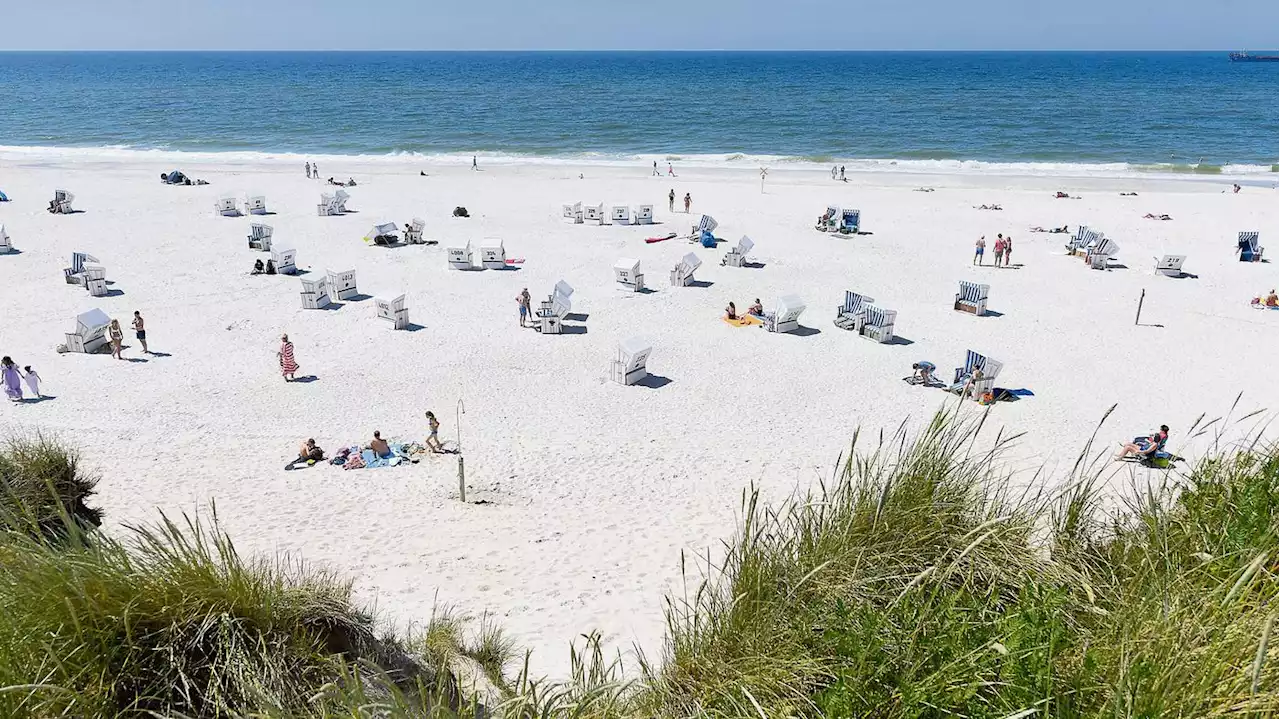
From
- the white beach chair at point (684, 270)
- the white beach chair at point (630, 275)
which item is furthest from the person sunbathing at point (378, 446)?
the white beach chair at point (684, 270)

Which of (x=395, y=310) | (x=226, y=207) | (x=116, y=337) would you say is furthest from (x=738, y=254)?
(x=226, y=207)

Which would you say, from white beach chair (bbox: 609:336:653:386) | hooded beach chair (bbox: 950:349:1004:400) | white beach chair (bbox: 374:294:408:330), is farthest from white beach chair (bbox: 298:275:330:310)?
hooded beach chair (bbox: 950:349:1004:400)

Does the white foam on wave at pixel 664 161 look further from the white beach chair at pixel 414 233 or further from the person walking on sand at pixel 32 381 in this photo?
the person walking on sand at pixel 32 381

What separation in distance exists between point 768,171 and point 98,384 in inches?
1290

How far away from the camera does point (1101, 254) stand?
71.2ft

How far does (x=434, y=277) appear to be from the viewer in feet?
68.6

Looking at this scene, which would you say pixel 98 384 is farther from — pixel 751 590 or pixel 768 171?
pixel 768 171

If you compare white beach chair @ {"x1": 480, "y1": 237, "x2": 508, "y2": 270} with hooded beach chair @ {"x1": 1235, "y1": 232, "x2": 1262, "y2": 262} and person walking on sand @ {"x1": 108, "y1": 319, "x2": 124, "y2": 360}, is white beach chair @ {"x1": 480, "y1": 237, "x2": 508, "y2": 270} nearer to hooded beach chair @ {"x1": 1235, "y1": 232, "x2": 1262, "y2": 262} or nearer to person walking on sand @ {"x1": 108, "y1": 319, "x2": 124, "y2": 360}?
person walking on sand @ {"x1": 108, "y1": 319, "x2": 124, "y2": 360}

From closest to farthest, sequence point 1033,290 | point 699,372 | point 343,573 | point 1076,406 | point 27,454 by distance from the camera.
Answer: point 27,454, point 343,573, point 1076,406, point 699,372, point 1033,290

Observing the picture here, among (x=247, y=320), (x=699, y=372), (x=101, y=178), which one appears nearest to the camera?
(x=699, y=372)

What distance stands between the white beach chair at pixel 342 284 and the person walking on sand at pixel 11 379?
21.5ft

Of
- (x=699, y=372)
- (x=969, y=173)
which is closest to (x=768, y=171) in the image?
(x=969, y=173)

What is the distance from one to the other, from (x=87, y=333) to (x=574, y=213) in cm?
1468

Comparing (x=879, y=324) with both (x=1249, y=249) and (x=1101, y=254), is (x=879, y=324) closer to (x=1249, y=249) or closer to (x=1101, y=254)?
(x=1101, y=254)
